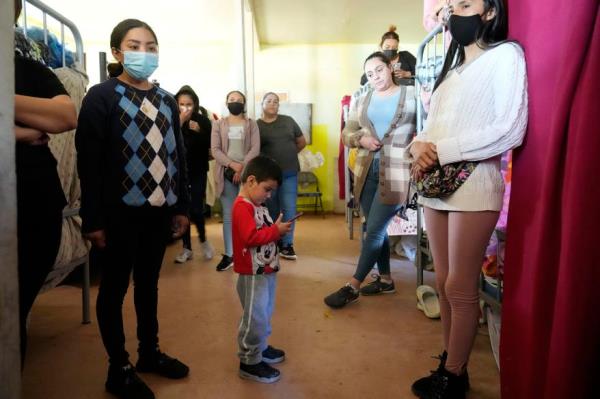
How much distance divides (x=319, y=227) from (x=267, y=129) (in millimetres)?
1954

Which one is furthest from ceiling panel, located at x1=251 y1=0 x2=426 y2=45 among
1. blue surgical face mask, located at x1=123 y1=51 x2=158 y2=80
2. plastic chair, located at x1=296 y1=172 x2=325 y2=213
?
blue surgical face mask, located at x1=123 y1=51 x2=158 y2=80

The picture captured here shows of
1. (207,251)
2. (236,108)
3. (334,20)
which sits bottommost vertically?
(207,251)

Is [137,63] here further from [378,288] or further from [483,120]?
[378,288]

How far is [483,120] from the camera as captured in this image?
49.4 inches

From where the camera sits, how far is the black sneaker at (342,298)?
244 centimetres

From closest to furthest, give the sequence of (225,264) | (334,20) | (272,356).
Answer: (272,356), (225,264), (334,20)

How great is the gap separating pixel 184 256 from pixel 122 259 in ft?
7.03

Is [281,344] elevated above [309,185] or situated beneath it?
situated beneath

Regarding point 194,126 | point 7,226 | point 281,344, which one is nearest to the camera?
point 7,226

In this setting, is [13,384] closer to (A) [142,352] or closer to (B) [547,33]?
(A) [142,352]

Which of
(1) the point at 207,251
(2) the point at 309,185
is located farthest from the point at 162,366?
(2) the point at 309,185

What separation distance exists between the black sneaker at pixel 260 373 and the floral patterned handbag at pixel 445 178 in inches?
34.6

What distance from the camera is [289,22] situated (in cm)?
555

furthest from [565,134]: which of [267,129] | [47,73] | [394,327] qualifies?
[267,129]
